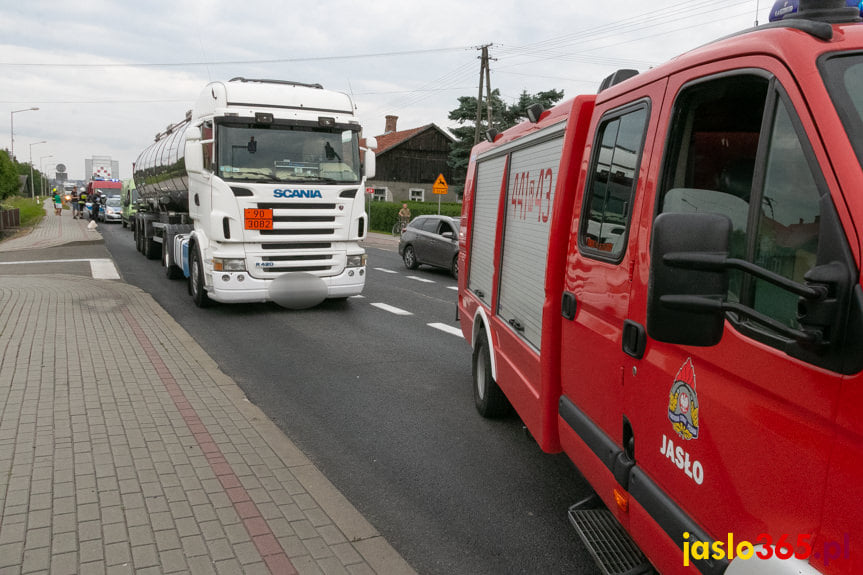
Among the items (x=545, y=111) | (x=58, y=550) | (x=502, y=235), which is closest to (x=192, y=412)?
(x=58, y=550)

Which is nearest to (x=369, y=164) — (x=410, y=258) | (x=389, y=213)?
(x=410, y=258)

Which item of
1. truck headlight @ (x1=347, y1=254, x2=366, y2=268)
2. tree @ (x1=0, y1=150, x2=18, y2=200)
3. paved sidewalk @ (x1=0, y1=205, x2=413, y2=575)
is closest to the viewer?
paved sidewalk @ (x1=0, y1=205, x2=413, y2=575)

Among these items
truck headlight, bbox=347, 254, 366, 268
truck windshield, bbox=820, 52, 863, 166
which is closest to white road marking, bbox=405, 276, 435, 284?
truck headlight, bbox=347, 254, 366, 268

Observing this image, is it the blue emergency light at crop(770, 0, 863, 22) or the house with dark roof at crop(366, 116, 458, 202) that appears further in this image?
the house with dark roof at crop(366, 116, 458, 202)

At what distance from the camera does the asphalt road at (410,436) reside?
3.73m

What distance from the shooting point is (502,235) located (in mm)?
5035

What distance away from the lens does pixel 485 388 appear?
573 centimetres

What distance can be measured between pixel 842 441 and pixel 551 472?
3287mm

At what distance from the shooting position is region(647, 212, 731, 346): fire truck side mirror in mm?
1707

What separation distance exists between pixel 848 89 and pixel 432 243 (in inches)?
647

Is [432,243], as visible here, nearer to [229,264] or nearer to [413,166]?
[229,264]

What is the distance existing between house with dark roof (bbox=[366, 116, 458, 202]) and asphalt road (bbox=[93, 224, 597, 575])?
47.7 meters

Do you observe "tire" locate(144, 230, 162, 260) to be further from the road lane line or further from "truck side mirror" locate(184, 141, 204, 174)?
"truck side mirror" locate(184, 141, 204, 174)

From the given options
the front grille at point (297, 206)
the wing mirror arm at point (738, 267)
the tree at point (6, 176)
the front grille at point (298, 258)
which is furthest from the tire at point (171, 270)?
the tree at point (6, 176)
